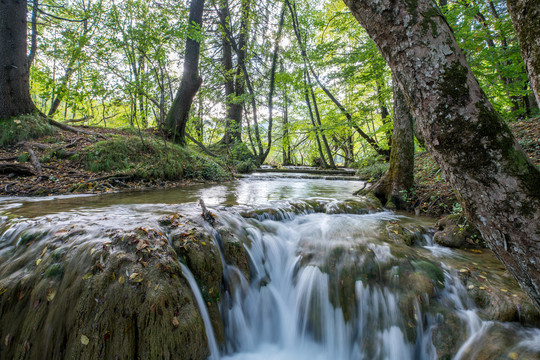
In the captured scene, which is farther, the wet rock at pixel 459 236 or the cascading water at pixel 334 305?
the wet rock at pixel 459 236

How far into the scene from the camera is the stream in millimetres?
2189

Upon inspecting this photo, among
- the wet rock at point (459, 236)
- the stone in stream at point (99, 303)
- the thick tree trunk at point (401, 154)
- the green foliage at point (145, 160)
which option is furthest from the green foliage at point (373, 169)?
the stone in stream at point (99, 303)

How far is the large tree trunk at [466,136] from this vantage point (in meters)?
1.31

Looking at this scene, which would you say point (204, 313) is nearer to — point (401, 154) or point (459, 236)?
point (459, 236)

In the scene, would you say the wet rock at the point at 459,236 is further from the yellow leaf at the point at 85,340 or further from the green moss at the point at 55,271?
the green moss at the point at 55,271

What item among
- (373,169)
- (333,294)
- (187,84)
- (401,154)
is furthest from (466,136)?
(373,169)

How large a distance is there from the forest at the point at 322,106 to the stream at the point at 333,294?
272mm

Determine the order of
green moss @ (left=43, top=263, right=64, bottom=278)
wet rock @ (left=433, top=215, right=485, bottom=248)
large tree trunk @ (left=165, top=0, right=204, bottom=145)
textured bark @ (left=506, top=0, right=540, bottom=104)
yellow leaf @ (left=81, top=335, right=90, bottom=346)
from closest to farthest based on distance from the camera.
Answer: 1. textured bark @ (left=506, top=0, right=540, bottom=104)
2. yellow leaf @ (left=81, top=335, right=90, bottom=346)
3. green moss @ (left=43, top=263, right=64, bottom=278)
4. wet rock @ (left=433, top=215, right=485, bottom=248)
5. large tree trunk @ (left=165, top=0, right=204, bottom=145)

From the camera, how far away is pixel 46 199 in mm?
4430

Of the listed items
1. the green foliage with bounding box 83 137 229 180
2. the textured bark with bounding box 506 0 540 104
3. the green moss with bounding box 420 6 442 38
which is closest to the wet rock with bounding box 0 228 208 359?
the green moss with bounding box 420 6 442 38

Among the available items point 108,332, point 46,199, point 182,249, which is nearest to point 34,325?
point 108,332

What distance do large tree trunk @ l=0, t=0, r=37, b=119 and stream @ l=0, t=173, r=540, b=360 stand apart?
4826 mm

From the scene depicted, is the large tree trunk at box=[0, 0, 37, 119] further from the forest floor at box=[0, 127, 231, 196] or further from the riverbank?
the forest floor at box=[0, 127, 231, 196]

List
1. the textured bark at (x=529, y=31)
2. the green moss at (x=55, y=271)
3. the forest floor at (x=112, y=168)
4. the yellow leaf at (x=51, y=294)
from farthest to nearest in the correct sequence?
the forest floor at (x=112, y=168), the green moss at (x=55, y=271), the yellow leaf at (x=51, y=294), the textured bark at (x=529, y=31)
